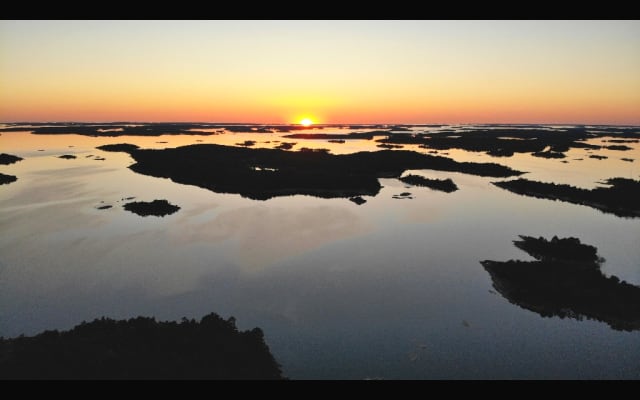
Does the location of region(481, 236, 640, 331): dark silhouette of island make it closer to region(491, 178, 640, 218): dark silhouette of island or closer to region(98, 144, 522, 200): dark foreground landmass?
region(491, 178, 640, 218): dark silhouette of island

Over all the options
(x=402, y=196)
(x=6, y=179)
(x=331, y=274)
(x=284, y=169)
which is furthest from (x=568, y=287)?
(x=6, y=179)

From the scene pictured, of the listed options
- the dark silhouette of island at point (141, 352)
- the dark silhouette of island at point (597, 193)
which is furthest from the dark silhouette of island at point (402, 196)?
the dark silhouette of island at point (141, 352)

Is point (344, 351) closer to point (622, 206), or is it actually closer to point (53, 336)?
point (53, 336)

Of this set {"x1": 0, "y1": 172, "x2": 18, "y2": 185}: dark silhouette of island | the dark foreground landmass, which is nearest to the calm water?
the dark foreground landmass

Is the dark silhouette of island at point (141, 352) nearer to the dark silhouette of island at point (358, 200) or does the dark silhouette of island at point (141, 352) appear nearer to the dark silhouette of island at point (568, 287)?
the dark silhouette of island at point (568, 287)

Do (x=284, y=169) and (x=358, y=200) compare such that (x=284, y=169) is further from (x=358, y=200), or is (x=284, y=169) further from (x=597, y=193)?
(x=597, y=193)
